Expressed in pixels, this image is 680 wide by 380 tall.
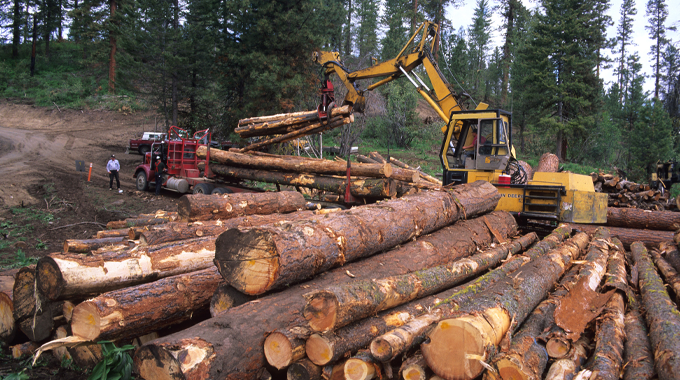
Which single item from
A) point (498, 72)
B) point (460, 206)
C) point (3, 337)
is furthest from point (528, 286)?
point (498, 72)

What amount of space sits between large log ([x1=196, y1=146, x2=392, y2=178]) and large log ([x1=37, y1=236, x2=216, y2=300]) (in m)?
4.54

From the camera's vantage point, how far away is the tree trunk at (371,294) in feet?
9.63

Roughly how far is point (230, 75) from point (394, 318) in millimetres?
20298

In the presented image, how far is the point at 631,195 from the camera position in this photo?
13.0 metres

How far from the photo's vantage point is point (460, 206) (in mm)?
6469

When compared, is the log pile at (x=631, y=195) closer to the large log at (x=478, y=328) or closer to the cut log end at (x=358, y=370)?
the large log at (x=478, y=328)

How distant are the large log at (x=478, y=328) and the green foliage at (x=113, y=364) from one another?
2674mm

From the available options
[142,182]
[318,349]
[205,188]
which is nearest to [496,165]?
[318,349]

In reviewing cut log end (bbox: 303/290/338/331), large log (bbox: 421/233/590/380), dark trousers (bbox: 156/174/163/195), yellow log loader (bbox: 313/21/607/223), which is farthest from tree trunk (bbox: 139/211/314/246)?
dark trousers (bbox: 156/174/163/195)

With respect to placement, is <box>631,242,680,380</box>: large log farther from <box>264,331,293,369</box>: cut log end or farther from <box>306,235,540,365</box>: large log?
<box>264,331,293,369</box>: cut log end

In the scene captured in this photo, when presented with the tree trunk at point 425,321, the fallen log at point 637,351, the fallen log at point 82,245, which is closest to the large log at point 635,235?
the tree trunk at point 425,321

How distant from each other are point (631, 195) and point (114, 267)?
14.8m

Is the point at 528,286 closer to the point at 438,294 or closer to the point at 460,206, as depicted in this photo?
the point at 438,294

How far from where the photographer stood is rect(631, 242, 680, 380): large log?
285cm
